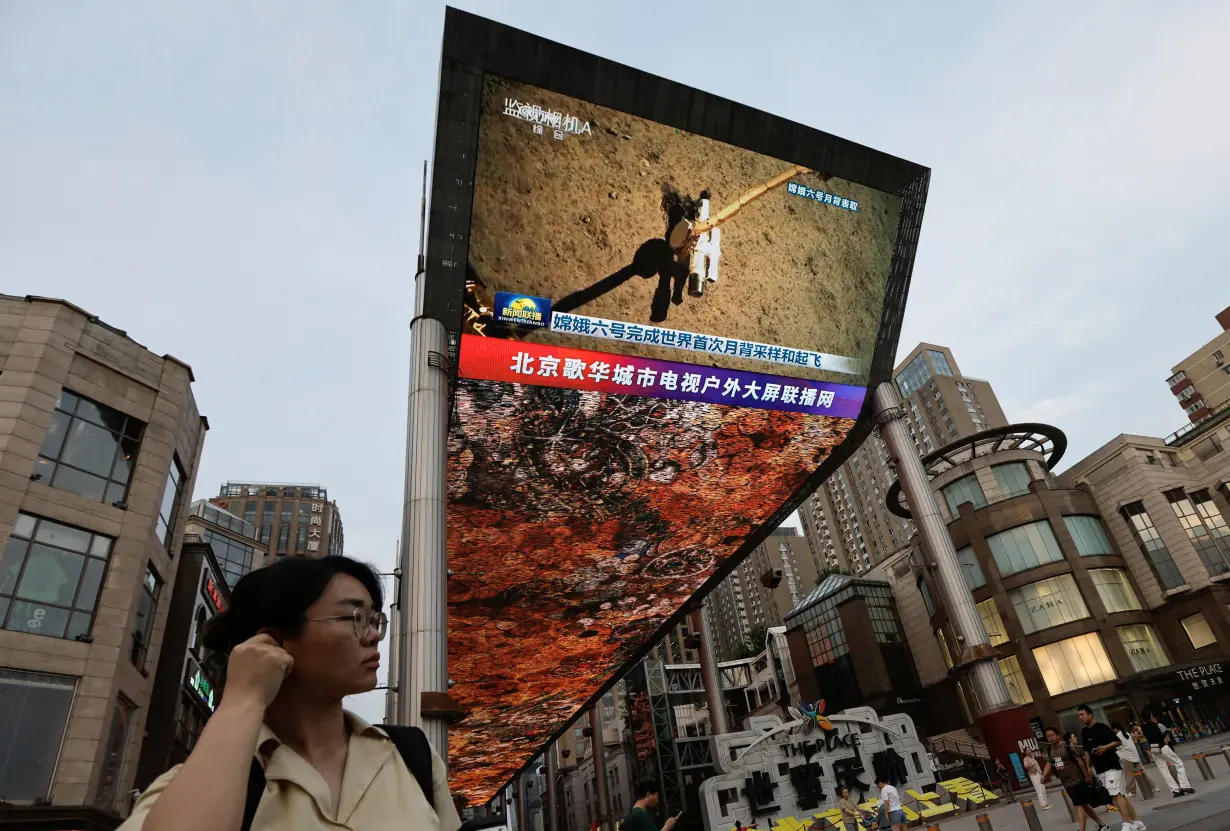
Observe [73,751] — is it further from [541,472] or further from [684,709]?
[684,709]

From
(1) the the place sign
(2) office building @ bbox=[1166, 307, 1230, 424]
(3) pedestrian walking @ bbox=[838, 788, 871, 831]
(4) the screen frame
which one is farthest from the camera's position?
(2) office building @ bbox=[1166, 307, 1230, 424]

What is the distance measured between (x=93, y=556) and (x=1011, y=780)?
23.3 meters

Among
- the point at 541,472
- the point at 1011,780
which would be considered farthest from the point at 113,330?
the point at 1011,780

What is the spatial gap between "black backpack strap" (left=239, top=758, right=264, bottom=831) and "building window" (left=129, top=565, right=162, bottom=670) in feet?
64.6

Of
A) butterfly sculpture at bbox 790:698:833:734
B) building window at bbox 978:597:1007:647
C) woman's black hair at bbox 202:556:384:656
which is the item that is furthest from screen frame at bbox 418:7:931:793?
building window at bbox 978:597:1007:647

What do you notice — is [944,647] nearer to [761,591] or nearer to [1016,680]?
[1016,680]

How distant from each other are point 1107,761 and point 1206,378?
7553 centimetres

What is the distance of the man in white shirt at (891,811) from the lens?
12.5m

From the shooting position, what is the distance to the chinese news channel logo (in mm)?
14500

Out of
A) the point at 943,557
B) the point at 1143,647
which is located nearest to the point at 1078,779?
the point at 943,557

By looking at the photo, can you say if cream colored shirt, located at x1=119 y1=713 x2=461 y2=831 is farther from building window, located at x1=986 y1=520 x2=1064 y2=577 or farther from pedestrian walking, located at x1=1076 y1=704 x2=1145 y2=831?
building window, located at x1=986 y1=520 x2=1064 y2=577

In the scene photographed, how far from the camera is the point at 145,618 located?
18.5 meters

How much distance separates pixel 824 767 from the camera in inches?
647

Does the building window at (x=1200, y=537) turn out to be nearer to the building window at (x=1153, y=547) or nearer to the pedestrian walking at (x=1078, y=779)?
the building window at (x=1153, y=547)
